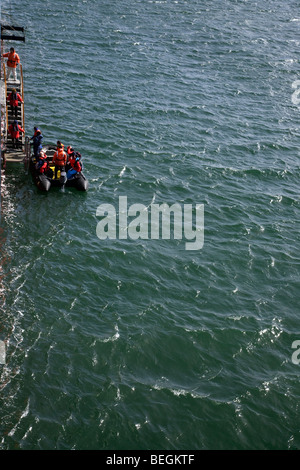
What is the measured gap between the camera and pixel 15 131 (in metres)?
42.5

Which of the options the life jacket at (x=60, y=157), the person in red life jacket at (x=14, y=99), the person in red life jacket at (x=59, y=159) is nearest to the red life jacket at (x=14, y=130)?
the person in red life jacket at (x=14, y=99)

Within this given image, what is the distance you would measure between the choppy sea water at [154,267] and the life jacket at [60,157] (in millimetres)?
2295

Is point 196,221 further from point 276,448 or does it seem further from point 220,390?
point 276,448

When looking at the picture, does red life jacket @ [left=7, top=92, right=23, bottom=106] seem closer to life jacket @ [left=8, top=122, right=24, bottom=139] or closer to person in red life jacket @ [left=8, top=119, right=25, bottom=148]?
person in red life jacket @ [left=8, top=119, right=25, bottom=148]

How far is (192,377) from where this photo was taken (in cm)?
2784

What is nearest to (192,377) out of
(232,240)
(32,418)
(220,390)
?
(220,390)

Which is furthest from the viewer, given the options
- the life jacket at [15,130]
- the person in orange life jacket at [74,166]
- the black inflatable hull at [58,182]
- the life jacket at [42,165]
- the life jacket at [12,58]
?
the life jacket at [12,58]

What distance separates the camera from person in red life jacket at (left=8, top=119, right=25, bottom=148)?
42219 millimetres

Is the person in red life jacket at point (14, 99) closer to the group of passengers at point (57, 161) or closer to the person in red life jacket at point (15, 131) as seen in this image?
the person in red life jacket at point (15, 131)

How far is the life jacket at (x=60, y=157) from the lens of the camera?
1592 inches

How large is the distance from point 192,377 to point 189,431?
10.9 feet

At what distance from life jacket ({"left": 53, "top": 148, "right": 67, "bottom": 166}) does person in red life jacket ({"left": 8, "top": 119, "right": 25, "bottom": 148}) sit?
4433mm

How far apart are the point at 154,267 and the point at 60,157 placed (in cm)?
1181

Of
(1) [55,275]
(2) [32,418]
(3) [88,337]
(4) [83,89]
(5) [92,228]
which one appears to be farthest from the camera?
(4) [83,89]
